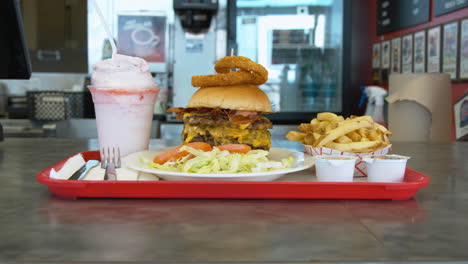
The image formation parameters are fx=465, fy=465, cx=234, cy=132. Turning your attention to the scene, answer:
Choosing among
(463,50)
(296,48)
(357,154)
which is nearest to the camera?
(357,154)

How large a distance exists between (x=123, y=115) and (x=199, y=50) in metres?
3.25

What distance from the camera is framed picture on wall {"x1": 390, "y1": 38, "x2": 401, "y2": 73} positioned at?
13.4ft

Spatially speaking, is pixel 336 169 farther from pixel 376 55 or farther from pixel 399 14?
pixel 376 55

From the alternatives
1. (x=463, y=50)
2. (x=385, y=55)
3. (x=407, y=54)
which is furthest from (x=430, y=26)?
(x=385, y=55)

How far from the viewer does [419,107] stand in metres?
2.23

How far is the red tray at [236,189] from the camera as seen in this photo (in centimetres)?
78

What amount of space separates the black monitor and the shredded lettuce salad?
688 millimetres

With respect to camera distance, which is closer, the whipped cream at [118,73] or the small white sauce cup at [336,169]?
the small white sauce cup at [336,169]

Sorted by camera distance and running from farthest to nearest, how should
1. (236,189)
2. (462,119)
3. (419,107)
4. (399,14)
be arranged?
(399,14), (462,119), (419,107), (236,189)

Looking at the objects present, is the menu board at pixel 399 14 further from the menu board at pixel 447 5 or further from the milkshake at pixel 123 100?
the milkshake at pixel 123 100

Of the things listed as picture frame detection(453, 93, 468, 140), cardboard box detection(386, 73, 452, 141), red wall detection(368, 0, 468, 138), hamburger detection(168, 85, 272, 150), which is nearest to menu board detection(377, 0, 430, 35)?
red wall detection(368, 0, 468, 138)

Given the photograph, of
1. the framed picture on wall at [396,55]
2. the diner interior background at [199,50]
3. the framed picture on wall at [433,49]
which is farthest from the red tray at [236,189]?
the framed picture on wall at [396,55]

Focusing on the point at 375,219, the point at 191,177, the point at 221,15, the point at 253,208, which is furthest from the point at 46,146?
the point at 221,15

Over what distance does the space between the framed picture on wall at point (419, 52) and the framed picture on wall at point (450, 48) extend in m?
0.30
